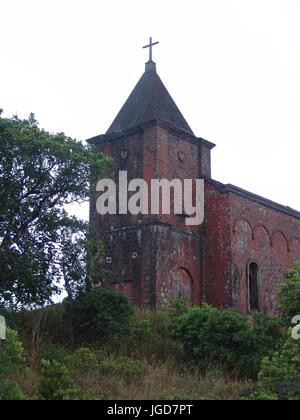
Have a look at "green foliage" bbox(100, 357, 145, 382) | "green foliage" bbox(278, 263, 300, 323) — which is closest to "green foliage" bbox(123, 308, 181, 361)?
"green foliage" bbox(100, 357, 145, 382)

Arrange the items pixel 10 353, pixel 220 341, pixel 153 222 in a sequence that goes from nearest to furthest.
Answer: pixel 10 353, pixel 220 341, pixel 153 222

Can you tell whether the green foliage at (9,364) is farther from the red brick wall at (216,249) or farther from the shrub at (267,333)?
the red brick wall at (216,249)

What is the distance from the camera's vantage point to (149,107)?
31.1m

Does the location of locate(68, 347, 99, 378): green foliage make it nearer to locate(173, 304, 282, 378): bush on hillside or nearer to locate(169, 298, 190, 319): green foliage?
locate(173, 304, 282, 378): bush on hillside

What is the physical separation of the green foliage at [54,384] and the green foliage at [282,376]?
3957 mm

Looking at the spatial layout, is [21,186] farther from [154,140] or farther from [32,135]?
[154,140]

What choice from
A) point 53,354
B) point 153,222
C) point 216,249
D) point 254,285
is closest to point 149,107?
point 153,222

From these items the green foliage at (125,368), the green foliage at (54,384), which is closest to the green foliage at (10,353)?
the green foliage at (54,384)

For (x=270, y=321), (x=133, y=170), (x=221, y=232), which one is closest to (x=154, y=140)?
(x=133, y=170)

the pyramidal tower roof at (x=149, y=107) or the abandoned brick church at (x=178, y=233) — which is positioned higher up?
the pyramidal tower roof at (x=149, y=107)

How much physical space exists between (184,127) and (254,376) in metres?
14.5

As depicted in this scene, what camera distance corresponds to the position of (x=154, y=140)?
29.3 meters

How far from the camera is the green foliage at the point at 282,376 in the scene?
595 inches

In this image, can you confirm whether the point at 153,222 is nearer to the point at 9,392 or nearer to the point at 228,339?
the point at 228,339
